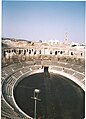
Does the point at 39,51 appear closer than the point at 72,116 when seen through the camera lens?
No

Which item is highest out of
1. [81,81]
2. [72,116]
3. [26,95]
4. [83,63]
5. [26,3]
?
[26,3]

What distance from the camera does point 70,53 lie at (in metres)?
2.00

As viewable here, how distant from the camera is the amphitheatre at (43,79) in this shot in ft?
6.12

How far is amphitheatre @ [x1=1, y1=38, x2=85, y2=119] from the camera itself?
6.12ft

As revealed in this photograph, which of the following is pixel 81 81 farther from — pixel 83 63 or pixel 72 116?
pixel 72 116

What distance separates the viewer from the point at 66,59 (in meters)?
1.98

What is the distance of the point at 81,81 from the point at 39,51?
1.55 feet

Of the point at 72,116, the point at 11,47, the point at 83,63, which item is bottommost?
the point at 72,116

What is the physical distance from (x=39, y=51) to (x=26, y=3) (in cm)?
45

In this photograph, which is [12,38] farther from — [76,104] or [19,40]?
[76,104]

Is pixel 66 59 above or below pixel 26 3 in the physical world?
below

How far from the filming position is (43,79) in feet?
6.29

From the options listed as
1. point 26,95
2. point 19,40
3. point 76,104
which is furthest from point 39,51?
point 76,104


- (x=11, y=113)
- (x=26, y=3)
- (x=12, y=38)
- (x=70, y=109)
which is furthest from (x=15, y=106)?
(x=26, y=3)
